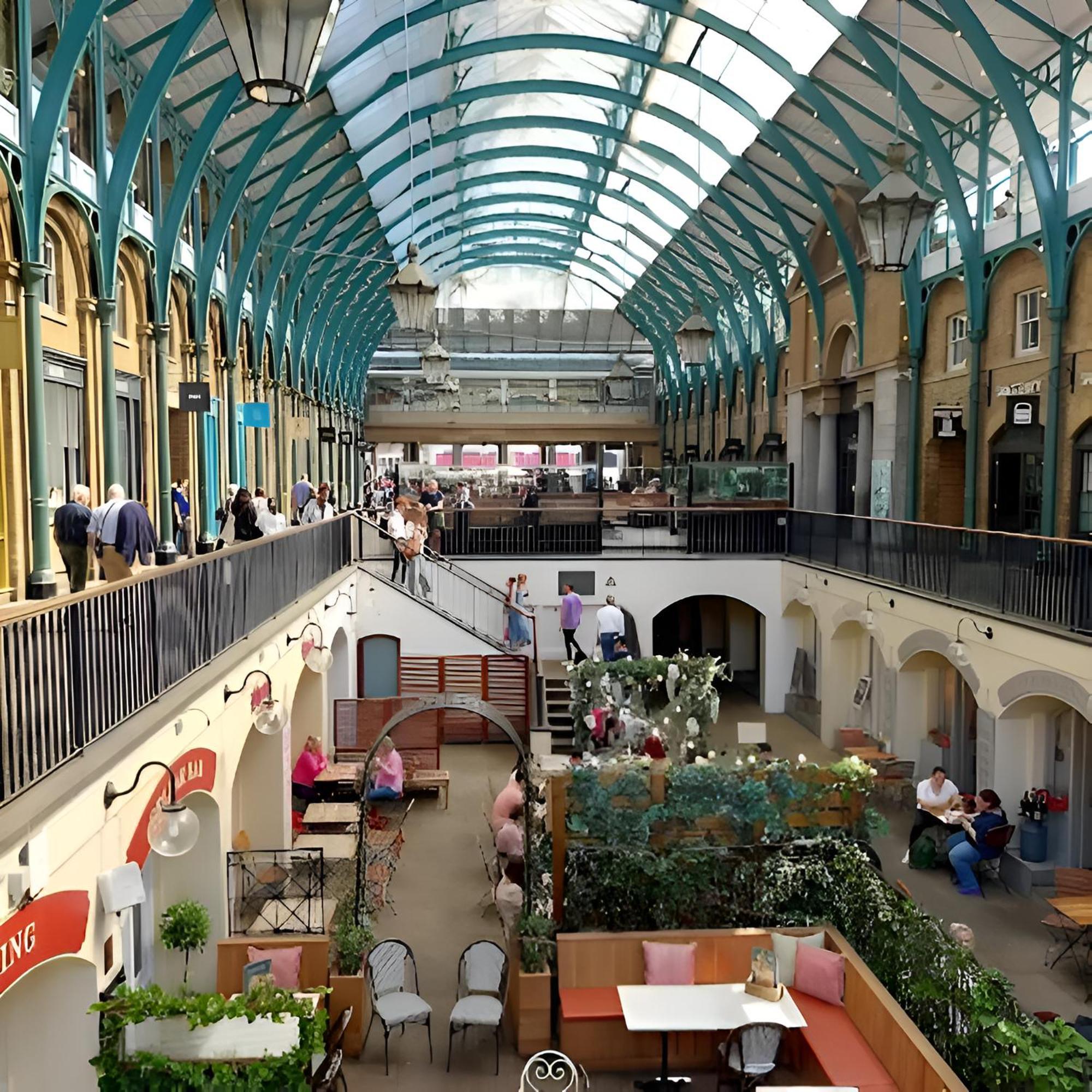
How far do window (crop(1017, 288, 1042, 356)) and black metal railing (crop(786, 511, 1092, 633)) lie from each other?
3236 millimetres

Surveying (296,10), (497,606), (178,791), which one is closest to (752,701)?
(497,606)

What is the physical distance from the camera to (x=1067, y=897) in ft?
38.8

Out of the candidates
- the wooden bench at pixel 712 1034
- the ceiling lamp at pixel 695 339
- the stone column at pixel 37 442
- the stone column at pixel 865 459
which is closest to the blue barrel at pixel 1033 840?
the wooden bench at pixel 712 1034

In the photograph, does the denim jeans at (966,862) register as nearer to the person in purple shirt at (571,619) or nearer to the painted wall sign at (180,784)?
the painted wall sign at (180,784)

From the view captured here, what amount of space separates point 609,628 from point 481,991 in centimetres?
1182

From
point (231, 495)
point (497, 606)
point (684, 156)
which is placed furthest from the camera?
point (684, 156)

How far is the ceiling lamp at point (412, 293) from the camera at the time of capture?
1572 cm

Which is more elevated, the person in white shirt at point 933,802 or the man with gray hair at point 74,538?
the man with gray hair at point 74,538

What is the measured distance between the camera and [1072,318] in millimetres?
15641

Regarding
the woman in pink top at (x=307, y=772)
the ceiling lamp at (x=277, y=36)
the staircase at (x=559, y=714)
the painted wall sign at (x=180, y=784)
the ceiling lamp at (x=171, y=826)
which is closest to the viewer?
the ceiling lamp at (x=277, y=36)

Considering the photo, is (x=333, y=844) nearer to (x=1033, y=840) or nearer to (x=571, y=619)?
(x=1033, y=840)

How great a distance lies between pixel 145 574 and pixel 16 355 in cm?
253

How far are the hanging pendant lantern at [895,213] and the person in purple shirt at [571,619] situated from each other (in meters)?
11.4

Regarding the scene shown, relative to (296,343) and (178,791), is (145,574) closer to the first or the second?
(178,791)
